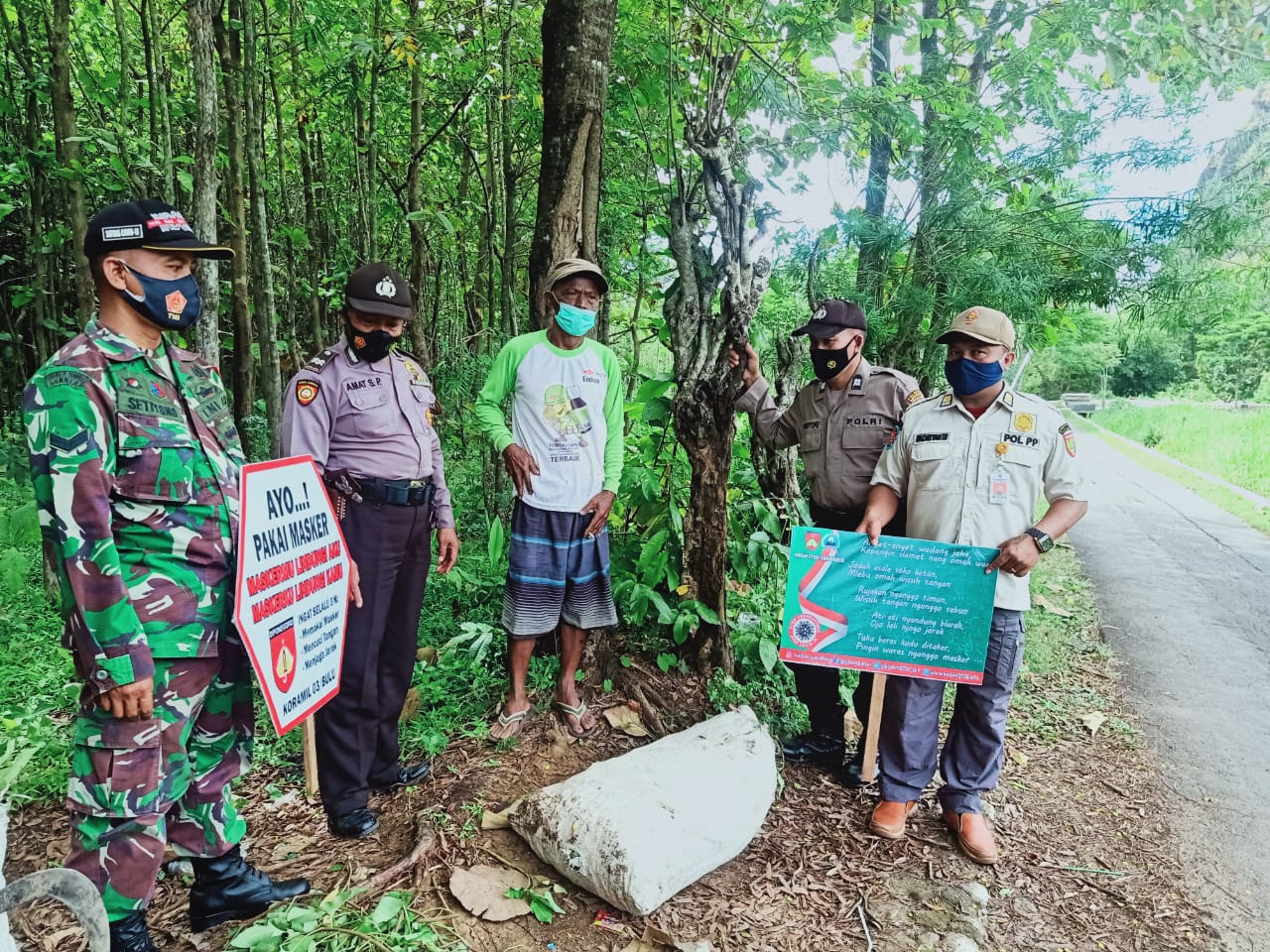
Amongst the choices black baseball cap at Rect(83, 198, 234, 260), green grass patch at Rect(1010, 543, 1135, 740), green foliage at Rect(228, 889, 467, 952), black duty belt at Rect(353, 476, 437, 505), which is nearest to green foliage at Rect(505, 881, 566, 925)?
green foliage at Rect(228, 889, 467, 952)

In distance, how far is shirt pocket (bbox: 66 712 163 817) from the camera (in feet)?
6.06

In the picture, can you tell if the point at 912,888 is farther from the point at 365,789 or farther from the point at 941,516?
the point at 365,789

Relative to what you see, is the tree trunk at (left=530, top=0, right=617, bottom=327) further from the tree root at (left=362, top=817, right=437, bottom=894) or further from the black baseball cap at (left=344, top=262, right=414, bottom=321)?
the tree root at (left=362, top=817, right=437, bottom=894)

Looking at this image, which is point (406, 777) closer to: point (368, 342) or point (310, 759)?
point (310, 759)

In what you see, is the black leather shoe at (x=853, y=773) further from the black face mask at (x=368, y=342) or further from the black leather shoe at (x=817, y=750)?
the black face mask at (x=368, y=342)

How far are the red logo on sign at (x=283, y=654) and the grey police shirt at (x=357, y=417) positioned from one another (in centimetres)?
60

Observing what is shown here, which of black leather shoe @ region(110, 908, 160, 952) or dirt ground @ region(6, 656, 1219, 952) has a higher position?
black leather shoe @ region(110, 908, 160, 952)

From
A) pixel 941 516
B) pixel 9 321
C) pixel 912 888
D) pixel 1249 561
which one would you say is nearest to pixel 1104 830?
pixel 912 888

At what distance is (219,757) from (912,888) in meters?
2.30

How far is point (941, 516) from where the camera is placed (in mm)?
2818

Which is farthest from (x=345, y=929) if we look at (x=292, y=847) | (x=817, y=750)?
(x=817, y=750)

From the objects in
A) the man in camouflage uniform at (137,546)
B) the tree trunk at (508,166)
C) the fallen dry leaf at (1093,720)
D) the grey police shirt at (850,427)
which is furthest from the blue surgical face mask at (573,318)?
the fallen dry leaf at (1093,720)

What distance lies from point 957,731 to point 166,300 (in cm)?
299

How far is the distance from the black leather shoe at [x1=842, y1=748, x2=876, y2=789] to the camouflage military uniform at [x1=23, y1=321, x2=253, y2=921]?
2316 millimetres
